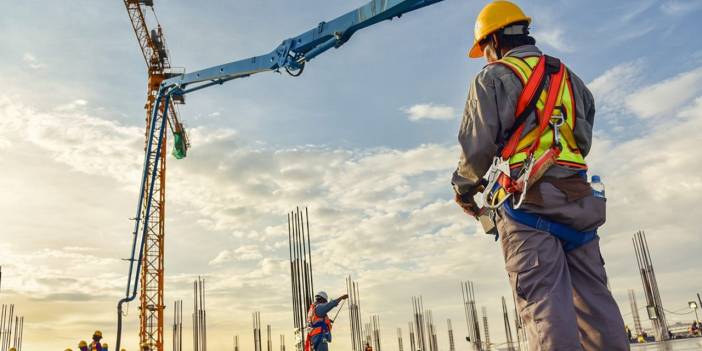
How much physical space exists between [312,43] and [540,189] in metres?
9.62

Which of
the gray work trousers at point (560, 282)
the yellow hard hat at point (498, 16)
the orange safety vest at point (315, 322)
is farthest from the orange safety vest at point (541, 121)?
the orange safety vest at point (315, 322)

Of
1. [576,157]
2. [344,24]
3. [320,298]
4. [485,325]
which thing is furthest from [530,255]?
[485,325]

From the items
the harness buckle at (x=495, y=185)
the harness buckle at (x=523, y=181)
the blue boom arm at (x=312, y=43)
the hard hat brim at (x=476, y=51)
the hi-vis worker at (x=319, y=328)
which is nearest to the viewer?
the harness buckle at (x=523, y=181)

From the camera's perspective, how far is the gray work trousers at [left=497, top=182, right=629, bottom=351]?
1.98m

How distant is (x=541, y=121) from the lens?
7.30 ft

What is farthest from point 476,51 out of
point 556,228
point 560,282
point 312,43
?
point 312,43

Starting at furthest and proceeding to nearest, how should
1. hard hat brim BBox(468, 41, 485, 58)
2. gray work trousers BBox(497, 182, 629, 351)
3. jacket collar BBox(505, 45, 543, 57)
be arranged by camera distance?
hard hat brim BBox(468, 41, 485, 58) < jacket collar BBox(505, 45, 543, 57) < gray work trousers BBox(497, 182, 629, 351)

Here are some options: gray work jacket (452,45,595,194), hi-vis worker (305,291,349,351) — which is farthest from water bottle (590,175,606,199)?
hi-vis worker (305,291,349,351)

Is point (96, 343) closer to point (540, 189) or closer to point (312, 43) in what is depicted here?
point (312, 43)

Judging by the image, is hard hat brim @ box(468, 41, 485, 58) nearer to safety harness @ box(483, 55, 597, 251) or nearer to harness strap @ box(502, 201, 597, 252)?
safety harness @ box(483, 55, 597, 251)

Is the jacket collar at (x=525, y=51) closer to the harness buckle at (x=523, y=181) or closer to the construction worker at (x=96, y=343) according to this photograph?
the harness buckle at (x=523, y=181)

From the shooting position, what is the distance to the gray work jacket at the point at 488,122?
7.14ft

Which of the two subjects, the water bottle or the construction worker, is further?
the construction worker

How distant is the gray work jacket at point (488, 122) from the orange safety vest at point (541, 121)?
27mm
